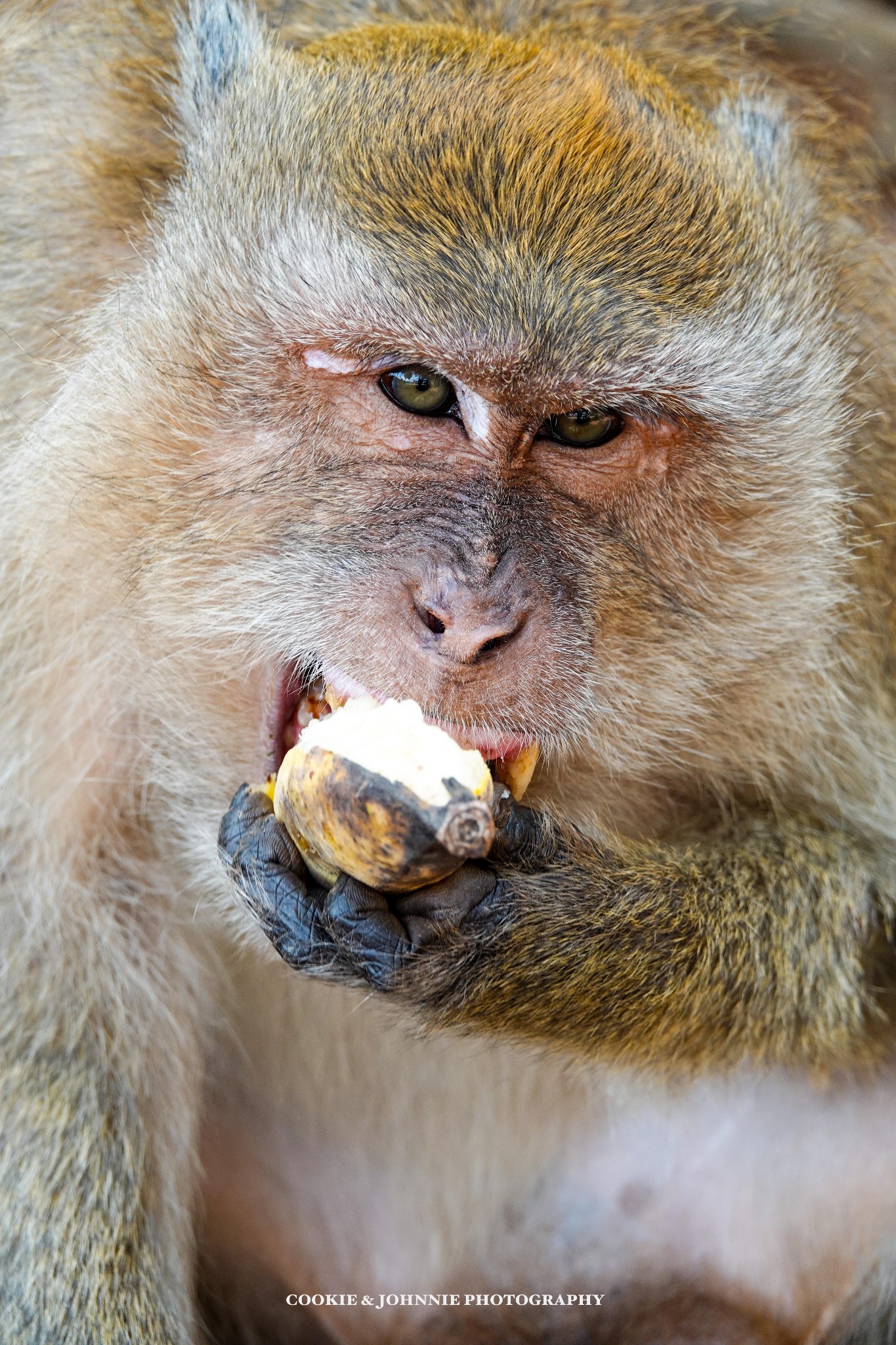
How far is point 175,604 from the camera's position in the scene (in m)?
1.83

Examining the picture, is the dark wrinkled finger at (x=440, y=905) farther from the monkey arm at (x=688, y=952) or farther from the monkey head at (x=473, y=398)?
the monkey head at (x=473, y=398)

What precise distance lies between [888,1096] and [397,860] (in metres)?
1.14

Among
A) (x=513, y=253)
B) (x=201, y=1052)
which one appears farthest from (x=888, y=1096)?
(x=513, y=253)

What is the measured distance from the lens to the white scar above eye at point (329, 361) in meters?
1.68

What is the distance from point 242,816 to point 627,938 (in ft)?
1.67

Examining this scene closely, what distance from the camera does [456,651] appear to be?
5.12 feet

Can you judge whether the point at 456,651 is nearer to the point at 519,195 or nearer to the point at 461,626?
the point at 461,626

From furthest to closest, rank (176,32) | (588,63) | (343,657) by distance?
(176,32), (588,63), (343,657)

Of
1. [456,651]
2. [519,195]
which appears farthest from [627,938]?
[519,195]

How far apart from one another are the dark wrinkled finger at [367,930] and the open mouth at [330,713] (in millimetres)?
198

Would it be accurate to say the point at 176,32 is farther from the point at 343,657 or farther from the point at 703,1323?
the point at 703,1323

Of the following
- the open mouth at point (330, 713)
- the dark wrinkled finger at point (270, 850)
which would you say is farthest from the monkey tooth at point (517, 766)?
the dark wrinkled finger at point (270, 850)

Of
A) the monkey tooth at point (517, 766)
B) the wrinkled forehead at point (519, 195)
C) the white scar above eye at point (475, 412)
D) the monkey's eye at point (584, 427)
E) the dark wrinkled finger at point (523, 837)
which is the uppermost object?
the wrinkled forehead at point (519, 195)

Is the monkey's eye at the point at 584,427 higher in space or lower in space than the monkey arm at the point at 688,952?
higher
